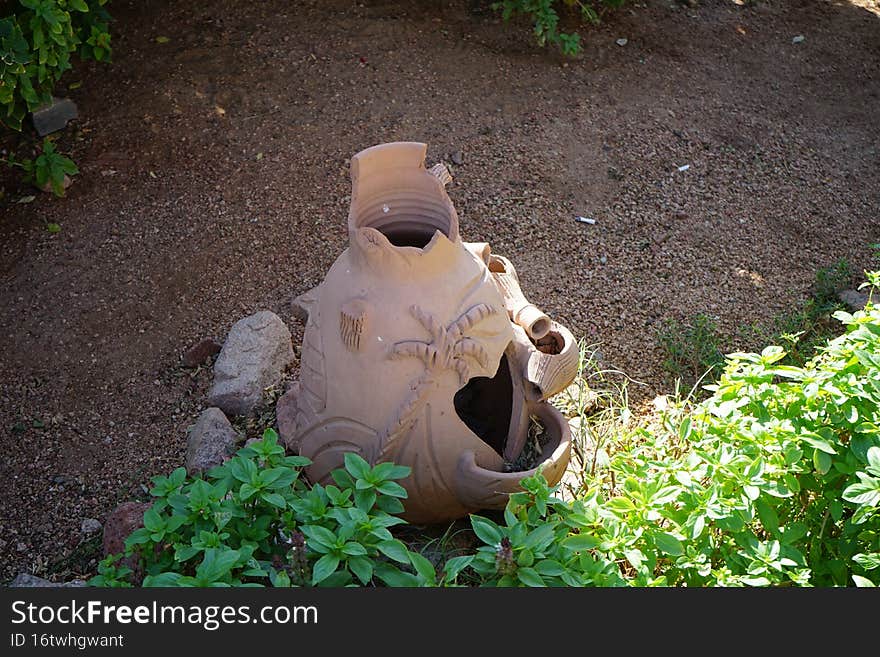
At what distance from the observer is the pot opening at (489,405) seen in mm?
3518

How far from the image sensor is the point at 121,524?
322 centimetres

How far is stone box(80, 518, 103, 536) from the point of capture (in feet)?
11.5

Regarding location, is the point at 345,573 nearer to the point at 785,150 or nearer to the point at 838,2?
the point at 785,150

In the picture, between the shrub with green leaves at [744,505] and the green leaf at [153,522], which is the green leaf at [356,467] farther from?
the green leaf at [153,522]

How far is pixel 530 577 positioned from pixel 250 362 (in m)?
1.94

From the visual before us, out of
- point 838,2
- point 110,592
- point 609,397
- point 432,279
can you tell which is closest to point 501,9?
point 838,2

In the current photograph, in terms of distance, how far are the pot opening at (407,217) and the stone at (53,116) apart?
120 inches

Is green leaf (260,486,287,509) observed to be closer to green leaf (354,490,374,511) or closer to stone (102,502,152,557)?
green leaf (354,490,374,511)

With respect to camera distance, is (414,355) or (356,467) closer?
(356,467)

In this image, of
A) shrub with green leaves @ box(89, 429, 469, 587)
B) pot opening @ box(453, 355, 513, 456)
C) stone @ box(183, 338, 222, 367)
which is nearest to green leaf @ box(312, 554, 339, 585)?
shrub with green leaves @ box(89, 429, 469, 587)

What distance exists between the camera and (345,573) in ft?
7.85

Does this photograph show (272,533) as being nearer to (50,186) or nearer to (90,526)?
(90,526)

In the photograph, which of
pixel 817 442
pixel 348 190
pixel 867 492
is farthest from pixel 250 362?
pixel 867 492

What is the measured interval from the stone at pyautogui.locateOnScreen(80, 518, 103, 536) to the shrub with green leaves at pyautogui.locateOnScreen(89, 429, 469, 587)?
91cm
